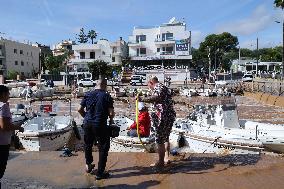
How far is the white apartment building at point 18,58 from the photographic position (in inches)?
2955

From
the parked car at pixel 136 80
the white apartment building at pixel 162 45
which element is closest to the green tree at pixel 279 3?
the parked car at pixel 136 80

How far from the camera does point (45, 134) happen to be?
46.7 ft

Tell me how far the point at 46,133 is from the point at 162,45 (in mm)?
69132

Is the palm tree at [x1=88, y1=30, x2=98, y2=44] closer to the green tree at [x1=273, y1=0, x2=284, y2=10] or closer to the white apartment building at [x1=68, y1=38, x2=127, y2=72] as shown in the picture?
the white apartment building at [x1=68, y1=38, x2=127, y2=72]

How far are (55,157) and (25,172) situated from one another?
3.99 ft

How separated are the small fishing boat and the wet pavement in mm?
5298

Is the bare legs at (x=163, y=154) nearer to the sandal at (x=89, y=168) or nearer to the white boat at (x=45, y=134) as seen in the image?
the sandal at (x=89, y=168)

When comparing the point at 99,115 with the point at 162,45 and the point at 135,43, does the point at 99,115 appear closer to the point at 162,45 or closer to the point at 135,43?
the point at 162,45

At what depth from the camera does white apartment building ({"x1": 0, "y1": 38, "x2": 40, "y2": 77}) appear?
2955 inches

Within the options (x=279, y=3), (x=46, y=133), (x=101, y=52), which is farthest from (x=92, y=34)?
(x=46, y=133)

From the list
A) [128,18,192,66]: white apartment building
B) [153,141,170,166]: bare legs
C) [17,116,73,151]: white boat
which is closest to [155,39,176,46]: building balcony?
[128,18,192,66]: white apartment building

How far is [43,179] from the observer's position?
6.96 metres

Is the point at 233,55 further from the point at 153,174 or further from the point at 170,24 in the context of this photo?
the point at 153,174

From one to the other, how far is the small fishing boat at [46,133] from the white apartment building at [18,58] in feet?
195
